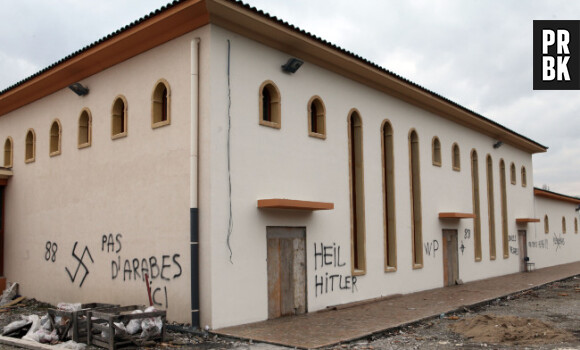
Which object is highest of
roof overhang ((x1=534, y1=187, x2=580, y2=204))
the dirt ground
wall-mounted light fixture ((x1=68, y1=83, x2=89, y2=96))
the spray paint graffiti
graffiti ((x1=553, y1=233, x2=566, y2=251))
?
wall-mounted light fixture ((x1=68, y1=83, x2=89, y2=96))

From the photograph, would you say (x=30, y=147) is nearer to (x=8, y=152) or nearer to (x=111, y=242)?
(x=8, y=152)

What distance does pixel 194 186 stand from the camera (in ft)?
37.0

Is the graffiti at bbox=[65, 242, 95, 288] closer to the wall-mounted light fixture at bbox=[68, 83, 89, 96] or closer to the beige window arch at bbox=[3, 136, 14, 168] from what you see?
the wall-mounted light fixture at bbox=[68, 83, 89, 96]

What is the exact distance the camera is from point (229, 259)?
11328 mm

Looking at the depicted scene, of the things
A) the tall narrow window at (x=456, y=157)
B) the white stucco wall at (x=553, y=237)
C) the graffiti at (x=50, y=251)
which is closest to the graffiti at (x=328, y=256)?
the graffiti at (x=50, y=251)

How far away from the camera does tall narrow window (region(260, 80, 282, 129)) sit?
12623 mm

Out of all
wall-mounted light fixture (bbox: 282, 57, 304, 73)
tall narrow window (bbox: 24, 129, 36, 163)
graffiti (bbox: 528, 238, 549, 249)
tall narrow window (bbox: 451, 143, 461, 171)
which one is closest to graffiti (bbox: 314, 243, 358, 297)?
wall-mounted light fixture (bbox: 282, 57, 304, 73)

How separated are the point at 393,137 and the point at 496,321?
709 centimetres

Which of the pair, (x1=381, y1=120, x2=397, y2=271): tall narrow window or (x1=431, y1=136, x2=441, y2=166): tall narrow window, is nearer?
(x1=381, y1=120, x2=397, y2=271): tall narrow window

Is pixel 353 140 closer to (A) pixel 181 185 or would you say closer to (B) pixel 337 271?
(B) pixel 337 271

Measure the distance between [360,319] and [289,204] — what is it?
2886 mm

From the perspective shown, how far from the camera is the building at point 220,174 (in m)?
11.4

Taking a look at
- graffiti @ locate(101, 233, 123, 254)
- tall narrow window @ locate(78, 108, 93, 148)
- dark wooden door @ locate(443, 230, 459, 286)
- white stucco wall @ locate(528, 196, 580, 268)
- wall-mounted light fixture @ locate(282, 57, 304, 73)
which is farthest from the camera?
white stucco wall @ locate(528, 196, 580, 268)

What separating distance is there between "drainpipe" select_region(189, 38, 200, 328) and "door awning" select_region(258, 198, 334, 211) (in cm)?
146
